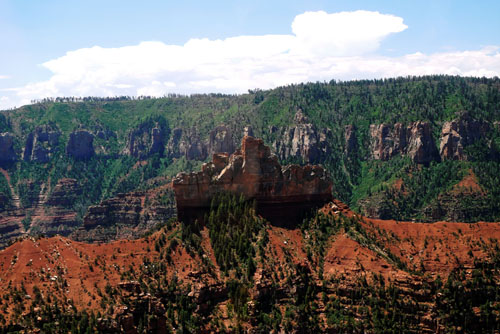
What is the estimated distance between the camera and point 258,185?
176m

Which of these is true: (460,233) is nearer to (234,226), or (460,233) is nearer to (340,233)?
(340,233)

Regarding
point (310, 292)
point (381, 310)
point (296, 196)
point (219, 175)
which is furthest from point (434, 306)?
point (219, 175)

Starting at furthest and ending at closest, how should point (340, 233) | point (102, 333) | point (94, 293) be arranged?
1. point (340, 233)
2. point (94, 293)
3. point (102, 333)

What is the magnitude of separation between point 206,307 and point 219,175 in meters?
41.1

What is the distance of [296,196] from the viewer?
178250mm

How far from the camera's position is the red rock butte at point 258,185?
17288 centimetres

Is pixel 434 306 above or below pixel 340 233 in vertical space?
below

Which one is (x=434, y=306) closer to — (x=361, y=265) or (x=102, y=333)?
(x=361, y=265)

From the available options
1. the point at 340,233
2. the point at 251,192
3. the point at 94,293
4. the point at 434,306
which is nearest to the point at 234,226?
the point at 251,192

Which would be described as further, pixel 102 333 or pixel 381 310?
pixel 381 310

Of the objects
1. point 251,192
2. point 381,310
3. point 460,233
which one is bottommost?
point 381,310

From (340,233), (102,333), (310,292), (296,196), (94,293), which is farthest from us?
(296,196)

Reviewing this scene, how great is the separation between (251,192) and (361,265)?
37416mm

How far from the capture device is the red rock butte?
567 feet
